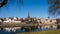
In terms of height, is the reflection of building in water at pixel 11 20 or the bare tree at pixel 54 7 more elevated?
the bare tree at pixel 54 7

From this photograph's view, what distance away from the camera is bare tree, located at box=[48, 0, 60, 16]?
262cm

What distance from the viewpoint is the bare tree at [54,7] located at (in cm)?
262

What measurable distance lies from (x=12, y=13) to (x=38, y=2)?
1.41 ft

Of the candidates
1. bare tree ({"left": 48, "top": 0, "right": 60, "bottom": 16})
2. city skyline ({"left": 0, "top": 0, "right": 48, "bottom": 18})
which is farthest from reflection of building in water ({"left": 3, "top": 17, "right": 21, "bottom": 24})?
bare tree ({"left": 48, "top": 0, "right": 60, "bottom": 16})

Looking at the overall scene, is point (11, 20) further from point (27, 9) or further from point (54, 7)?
point (54, 7)

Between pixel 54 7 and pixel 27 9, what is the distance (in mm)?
422

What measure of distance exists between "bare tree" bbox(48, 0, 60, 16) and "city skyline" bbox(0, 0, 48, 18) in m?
0.07

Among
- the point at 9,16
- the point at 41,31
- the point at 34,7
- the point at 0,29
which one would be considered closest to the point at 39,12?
the point at 34,7

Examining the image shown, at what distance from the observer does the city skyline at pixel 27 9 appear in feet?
8.38

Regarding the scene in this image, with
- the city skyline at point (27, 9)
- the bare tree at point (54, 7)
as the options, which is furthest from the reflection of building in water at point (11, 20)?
the bare tree at point (54, 7)

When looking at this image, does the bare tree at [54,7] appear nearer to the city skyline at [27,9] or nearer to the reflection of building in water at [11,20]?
the city skyline at [27,9]

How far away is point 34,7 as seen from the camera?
2588mm

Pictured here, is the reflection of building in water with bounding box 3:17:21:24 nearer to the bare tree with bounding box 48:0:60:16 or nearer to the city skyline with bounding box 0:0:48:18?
the city skyline with bounding box 0:0:48:18

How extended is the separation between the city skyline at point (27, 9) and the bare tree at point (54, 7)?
0.07 meters
